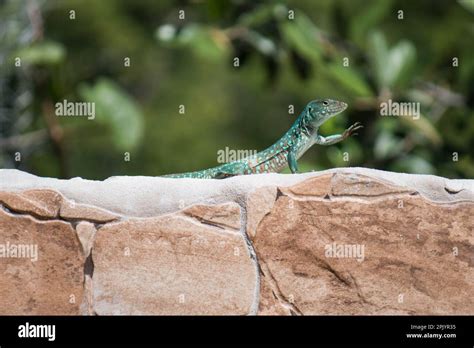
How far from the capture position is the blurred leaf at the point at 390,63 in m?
9.05

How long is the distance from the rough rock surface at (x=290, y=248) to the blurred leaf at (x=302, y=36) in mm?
2451

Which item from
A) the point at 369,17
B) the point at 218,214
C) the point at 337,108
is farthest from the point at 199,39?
the point at 218,214

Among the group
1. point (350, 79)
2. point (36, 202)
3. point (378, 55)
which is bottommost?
point (36, 202)

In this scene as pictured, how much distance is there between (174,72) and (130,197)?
1457 centimetres

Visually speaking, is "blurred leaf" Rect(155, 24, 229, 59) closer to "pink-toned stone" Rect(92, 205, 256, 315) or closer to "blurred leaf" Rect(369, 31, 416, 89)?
"blurred leaf" Rect(369, 31, 416, 89)

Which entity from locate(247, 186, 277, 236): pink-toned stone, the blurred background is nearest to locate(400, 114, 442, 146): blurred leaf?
the blurred background

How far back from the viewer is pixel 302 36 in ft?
29.1

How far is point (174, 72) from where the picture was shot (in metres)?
21.1

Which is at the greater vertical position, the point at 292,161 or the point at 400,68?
the point at 400,68

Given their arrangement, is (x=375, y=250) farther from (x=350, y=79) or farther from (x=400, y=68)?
(x=400, y=68)

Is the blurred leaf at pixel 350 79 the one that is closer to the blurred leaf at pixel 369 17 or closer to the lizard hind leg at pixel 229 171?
the blurred leaf at pixel 369 17

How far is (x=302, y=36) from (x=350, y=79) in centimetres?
61

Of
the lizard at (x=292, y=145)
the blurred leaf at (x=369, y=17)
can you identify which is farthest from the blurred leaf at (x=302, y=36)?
the lizard at (x=292, y=145)
